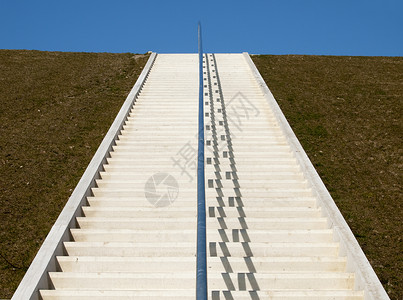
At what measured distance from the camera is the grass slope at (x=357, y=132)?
19.3 feet

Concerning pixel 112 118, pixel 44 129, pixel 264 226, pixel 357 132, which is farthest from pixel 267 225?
pixel 44 129

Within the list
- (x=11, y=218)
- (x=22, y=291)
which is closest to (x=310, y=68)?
(x=11, y=218)

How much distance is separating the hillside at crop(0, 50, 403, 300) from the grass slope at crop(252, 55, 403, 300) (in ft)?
0.08

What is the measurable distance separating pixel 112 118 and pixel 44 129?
5.45 ft

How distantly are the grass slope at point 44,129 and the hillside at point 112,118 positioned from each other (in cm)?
2

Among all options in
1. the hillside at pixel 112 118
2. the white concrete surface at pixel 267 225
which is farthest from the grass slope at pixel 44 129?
the white concrete surface at pixel 267 225

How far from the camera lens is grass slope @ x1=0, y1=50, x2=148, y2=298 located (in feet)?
19.0

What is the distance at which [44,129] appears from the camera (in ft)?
29.9

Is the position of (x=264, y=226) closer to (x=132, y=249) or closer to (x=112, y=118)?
(x=132, y=249)

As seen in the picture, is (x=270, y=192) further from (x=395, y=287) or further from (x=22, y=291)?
(x=22, y=291)

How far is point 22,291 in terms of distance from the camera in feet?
13.9

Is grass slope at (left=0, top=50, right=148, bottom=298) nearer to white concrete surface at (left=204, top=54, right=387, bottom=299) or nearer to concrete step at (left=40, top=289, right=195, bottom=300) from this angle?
concrete step at (left=40, top=289, right=195, bottom=300)

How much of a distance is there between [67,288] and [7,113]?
271 inches

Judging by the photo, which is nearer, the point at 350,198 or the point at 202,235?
the point at 202,235
